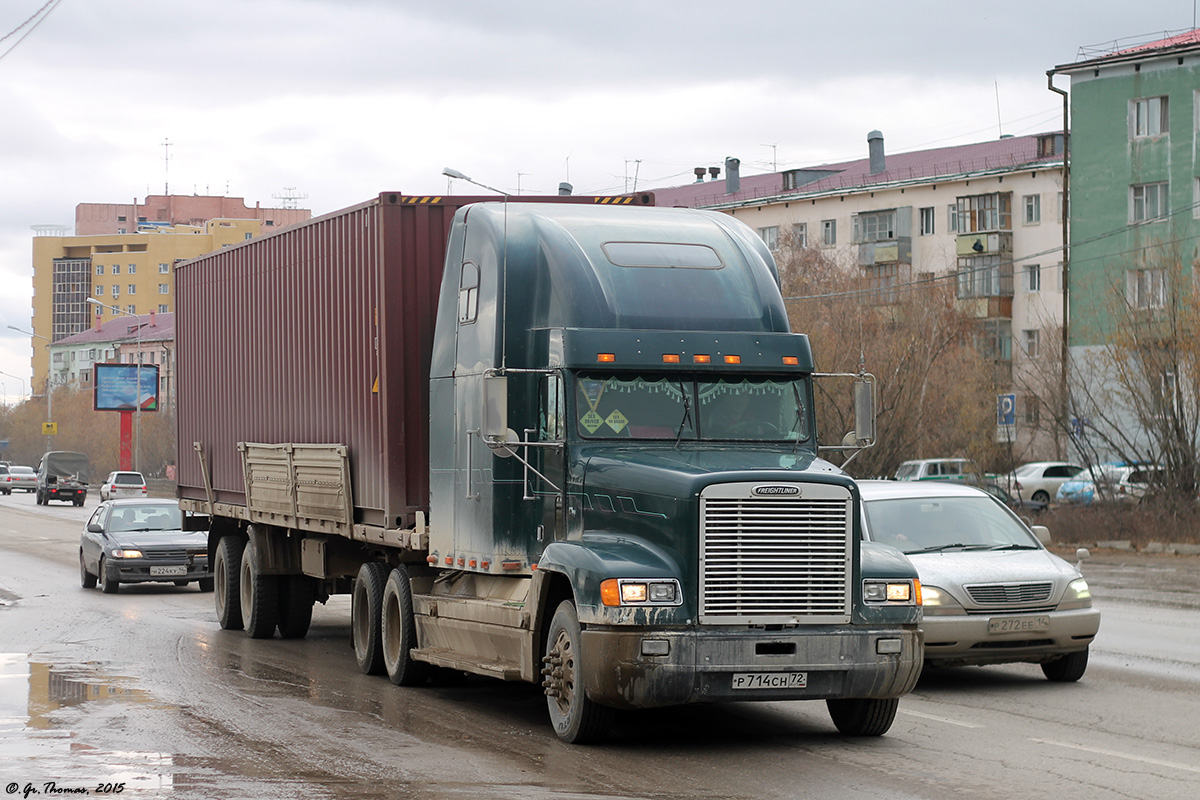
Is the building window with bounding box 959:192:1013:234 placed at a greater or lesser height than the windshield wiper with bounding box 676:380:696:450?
greater

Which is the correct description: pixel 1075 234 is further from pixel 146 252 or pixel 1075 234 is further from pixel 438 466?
pixel 146 252

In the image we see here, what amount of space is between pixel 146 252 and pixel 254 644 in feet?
576

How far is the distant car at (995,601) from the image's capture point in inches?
513

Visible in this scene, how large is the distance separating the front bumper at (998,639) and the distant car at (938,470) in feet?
111

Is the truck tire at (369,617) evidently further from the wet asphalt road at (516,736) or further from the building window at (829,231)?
the building window at (829,231)

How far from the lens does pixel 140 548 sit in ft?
84.5

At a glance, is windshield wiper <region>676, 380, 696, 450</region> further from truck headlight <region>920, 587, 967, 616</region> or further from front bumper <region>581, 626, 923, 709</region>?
truck headlight <region>920, 587, 967, 616</region>

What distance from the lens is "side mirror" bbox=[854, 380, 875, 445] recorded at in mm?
11852

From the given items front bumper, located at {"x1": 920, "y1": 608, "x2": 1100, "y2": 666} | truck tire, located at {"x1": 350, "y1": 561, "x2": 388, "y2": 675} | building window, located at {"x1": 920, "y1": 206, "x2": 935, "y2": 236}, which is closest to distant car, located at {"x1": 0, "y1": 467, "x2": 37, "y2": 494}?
building window, located at {"x1": 920, "y1": 206, "x2": 935, "y2": 236}

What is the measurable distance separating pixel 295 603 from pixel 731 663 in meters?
9.28

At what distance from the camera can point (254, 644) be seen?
17453mm

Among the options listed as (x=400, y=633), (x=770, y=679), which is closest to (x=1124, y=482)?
(x=400, y=633)

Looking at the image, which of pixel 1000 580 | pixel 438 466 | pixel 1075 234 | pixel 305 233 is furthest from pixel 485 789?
pixel 1075 234

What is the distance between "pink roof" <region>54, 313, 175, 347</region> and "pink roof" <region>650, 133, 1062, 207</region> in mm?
73576
